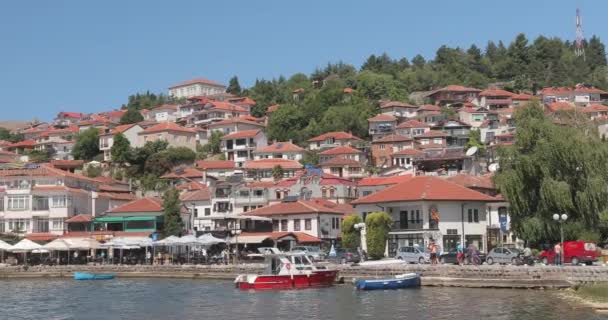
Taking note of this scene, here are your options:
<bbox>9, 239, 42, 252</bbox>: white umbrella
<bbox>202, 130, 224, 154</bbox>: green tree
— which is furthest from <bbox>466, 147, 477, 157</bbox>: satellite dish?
<bbox>202, 130, 224, 154</bbox>: green tree

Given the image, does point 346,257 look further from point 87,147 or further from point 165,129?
point 87,147

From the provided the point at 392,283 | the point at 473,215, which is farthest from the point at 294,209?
the point at 392,283

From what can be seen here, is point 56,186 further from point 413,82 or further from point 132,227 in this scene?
point 413,82

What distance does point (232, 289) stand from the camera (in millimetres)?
51500

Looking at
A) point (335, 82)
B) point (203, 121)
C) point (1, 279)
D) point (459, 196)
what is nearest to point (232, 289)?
point (459, 196)

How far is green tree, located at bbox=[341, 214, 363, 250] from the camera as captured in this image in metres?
65.9

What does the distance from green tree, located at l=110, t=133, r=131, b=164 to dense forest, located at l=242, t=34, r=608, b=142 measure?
919 inches

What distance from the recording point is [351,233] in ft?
216

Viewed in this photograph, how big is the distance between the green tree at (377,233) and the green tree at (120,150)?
65407mm

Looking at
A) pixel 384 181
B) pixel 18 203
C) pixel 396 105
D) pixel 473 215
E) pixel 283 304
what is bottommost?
pixel 283 304

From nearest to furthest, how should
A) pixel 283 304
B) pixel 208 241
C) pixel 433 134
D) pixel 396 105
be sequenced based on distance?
pixel 283 304 → pixel 208 241 → pixel 433 134 → pixel 396 105

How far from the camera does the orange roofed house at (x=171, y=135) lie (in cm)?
13025

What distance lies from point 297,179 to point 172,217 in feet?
51.6

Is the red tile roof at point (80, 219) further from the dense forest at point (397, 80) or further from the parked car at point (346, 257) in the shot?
the dense forest at point (397, 80)
